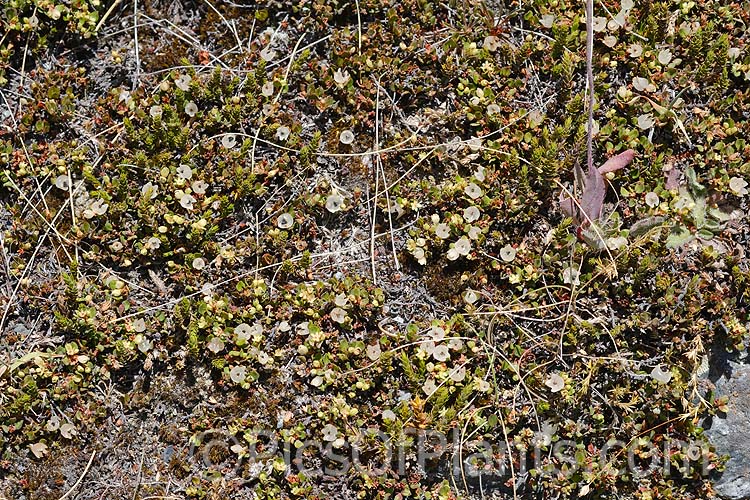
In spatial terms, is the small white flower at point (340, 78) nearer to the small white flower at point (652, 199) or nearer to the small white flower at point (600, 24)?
the small white flower at point (600, 24)

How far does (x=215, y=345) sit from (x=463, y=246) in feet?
4.75

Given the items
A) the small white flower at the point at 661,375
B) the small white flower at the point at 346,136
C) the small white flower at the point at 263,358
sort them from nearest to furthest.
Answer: the small white flower at the point at 661,375 → the small white flower at the point at 263,358 → the small white flower at the point at 346,136

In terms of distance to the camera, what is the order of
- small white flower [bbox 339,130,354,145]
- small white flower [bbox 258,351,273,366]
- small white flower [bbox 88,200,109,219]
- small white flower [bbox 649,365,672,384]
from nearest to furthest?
small white flower [bbox 649,365,672,384] < small white flower [bbox 258,351,273,366] < small white flower [bbox 88,200,109,219] < small white flower [bbox 339,130,354,145]

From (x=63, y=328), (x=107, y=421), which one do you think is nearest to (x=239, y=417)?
(x=107, y=421)

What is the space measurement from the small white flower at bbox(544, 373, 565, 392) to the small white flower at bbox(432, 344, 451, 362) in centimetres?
54

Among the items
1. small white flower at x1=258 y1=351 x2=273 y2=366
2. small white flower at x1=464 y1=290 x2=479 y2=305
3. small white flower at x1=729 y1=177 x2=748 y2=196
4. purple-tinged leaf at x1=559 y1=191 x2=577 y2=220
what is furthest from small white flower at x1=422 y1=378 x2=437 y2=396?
small white flower at x1=729 y1=177 x2=748 y2=196

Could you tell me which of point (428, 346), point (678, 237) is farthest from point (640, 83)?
point (428, 346)

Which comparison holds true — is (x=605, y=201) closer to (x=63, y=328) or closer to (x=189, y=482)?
(x=189, y=482)

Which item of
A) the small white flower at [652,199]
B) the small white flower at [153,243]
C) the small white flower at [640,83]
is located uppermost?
the small white flower at [640,83]

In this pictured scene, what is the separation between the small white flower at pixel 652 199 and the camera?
13.5 feet

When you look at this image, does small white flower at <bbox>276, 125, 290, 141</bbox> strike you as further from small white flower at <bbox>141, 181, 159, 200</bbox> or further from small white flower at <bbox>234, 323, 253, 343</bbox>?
small white flower at <bbox>234, 323, 253, 343</bbox>

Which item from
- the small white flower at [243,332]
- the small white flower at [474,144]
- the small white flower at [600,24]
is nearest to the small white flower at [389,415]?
the small white flower at [243,332]

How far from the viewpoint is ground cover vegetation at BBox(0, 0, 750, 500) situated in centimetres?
401

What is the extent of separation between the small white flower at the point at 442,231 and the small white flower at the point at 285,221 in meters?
0.81
